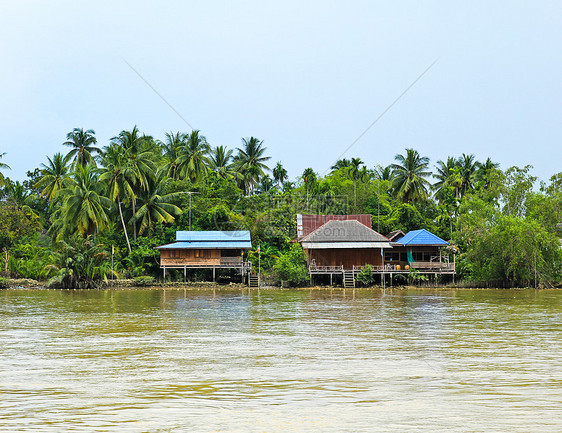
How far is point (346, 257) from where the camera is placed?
40594mm

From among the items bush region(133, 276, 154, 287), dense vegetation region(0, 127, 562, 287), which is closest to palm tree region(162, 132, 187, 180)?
dense vegetation region(0, 127, 562, 287)

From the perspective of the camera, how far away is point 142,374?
37.3ft

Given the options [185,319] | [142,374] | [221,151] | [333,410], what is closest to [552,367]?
[333,410]

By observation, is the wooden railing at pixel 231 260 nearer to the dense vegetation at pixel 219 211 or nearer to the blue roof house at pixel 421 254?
the dense vegetation at pixel 219 211

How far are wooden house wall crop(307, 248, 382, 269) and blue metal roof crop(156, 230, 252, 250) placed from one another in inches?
192

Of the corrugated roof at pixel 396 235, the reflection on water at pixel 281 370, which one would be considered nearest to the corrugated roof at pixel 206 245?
the corrugated roof at pixel 396 235

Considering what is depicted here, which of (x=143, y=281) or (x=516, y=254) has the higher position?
(x=516, y=254)

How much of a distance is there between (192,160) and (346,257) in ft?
61.1

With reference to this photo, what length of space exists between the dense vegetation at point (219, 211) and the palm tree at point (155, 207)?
11 cm

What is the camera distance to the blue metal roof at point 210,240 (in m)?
39.7

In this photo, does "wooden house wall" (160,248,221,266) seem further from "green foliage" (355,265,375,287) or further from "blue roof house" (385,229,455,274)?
"blue roof house" (385,229,455,274)

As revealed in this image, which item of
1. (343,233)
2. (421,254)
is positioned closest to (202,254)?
(343,233)

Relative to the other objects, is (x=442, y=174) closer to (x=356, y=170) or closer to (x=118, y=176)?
(x=356, y=170)

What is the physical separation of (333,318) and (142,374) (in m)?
11.1
